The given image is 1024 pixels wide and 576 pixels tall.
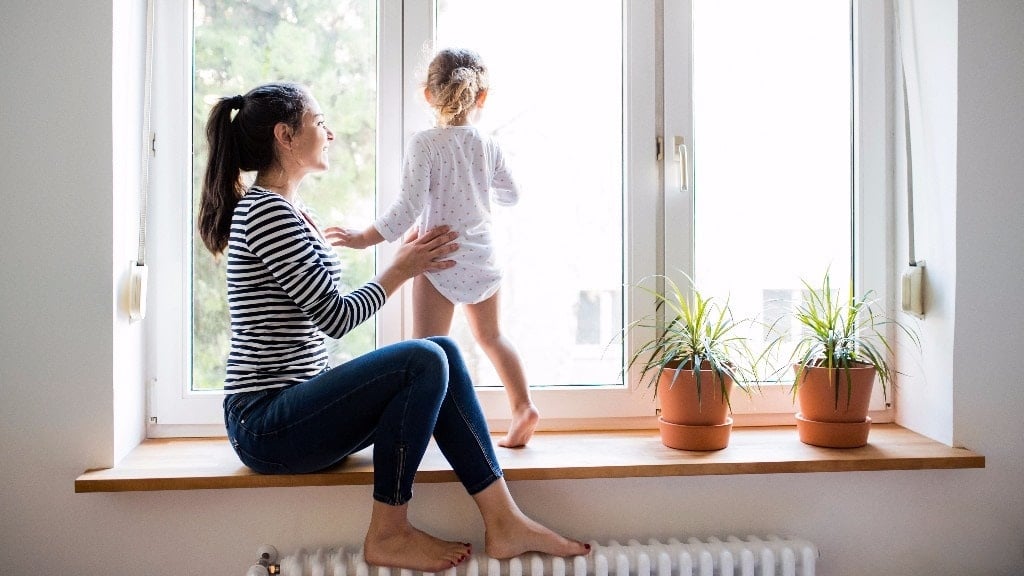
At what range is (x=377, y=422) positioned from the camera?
63.5 inches

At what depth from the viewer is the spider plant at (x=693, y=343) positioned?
6.09 ft

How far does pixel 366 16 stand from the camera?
1988 mm

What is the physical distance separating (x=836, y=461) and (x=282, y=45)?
1.60m

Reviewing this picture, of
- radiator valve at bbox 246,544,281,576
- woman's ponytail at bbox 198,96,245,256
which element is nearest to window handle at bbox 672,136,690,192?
woman's ponytail at bbox 198,96,245,256

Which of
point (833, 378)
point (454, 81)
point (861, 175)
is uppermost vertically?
point (454, 81)

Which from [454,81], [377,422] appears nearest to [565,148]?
[454,81]

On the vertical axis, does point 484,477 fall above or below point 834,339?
below

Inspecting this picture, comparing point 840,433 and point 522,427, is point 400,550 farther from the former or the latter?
point 840,433

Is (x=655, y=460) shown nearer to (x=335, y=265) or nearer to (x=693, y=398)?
(x=693, y=398)

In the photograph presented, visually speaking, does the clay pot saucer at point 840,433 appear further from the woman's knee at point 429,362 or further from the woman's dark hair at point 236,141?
the woman's dark hair at point 236,141

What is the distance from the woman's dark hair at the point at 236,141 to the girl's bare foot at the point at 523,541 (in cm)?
84

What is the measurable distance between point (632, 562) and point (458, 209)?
2.78ft

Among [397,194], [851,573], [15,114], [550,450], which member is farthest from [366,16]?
[851,573]

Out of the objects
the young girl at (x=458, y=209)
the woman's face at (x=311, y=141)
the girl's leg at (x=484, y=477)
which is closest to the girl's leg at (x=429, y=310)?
the young girl at (x=458, y=209)
